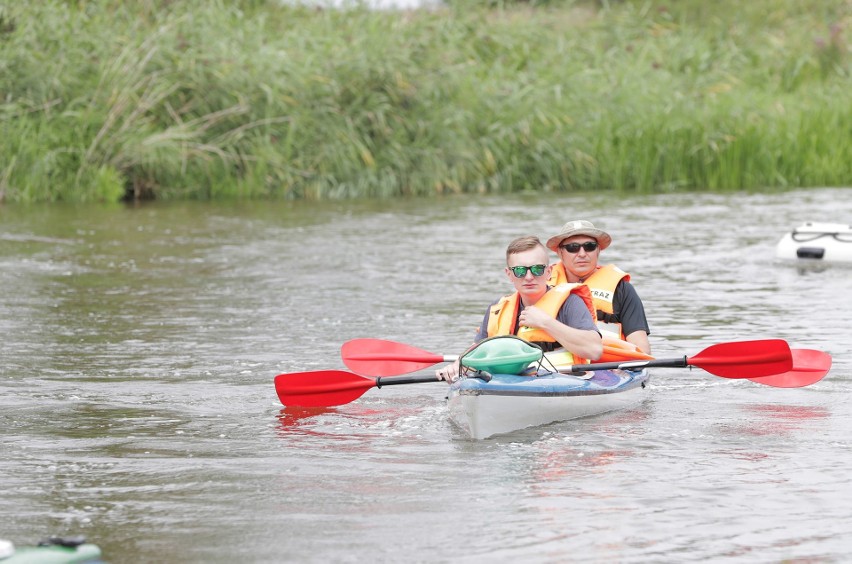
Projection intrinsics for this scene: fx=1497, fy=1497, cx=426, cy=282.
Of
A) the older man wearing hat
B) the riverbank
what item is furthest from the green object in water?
the riverbank

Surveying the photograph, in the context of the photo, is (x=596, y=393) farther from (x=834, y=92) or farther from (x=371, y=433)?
(x=834, y=92)

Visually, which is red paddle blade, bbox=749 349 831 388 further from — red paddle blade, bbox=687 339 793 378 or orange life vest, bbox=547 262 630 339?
→ orange life vest, bbox=547 262 630 339

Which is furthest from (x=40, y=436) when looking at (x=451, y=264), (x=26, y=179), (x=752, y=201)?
(x=752, y=201)

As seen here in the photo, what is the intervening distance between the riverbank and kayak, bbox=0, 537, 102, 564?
1348 cm

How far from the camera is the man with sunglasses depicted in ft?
20.7

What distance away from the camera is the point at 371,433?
252 inches

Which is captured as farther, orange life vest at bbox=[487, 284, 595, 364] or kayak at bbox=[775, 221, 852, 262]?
kayak at bbox=[775, 221, 852, 262]

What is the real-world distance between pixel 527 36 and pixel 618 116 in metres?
3.39

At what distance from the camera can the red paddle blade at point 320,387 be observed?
6801 millimetres

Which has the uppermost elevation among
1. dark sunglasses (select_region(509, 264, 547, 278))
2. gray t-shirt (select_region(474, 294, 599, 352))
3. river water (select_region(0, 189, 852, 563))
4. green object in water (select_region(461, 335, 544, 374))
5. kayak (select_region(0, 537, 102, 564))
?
dark sunglasses (select_region(509, 264, 547, 278))

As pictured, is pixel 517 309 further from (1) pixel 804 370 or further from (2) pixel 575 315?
(1) pixel 804 370

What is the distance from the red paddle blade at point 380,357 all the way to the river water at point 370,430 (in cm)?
17

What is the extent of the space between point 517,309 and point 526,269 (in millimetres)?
324

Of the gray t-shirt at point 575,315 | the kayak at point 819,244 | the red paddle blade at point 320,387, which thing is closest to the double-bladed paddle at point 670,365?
the red paddle blade at point 320,387
